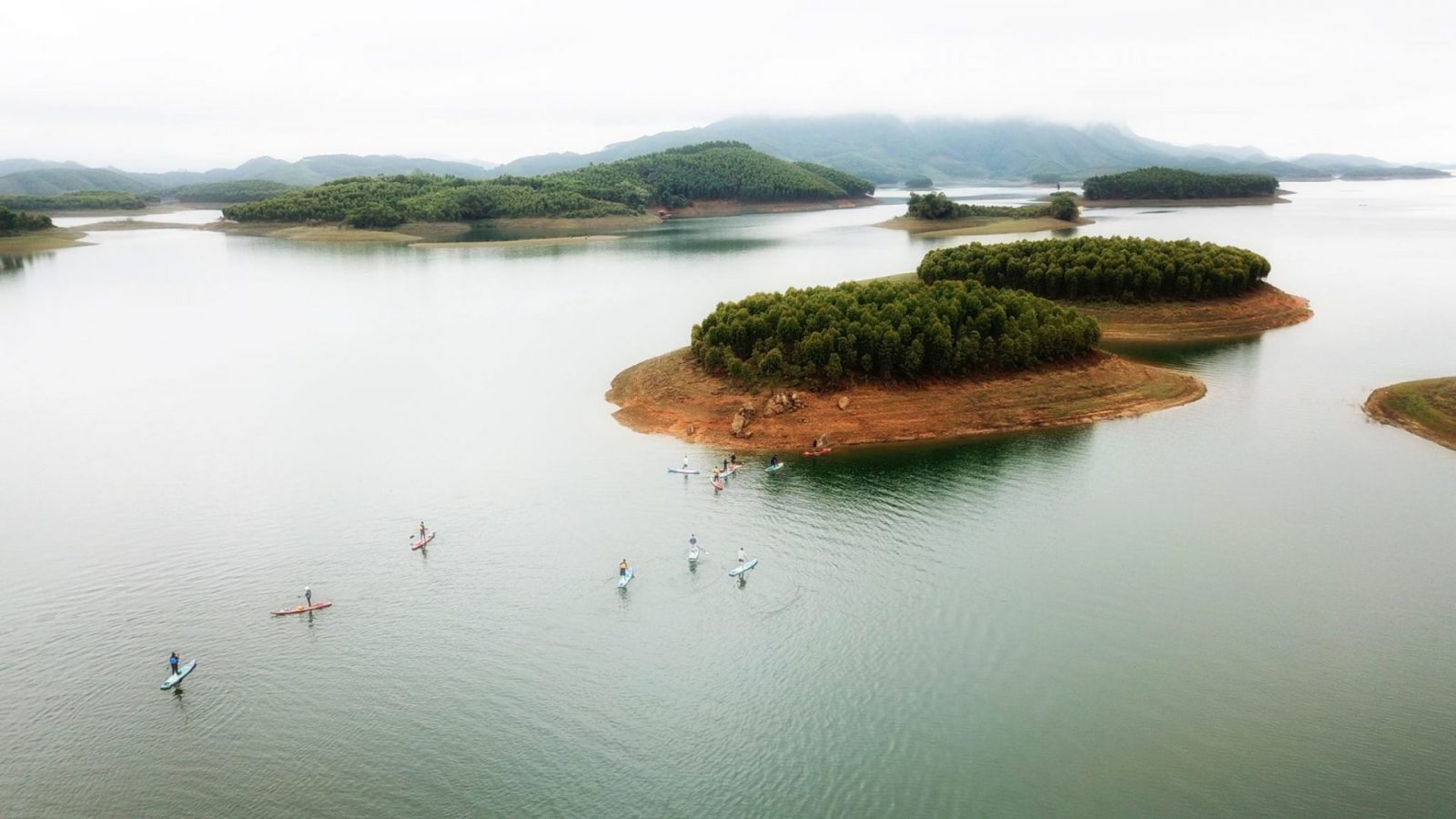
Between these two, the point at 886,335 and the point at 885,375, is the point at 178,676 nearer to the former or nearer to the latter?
the point at 885,375

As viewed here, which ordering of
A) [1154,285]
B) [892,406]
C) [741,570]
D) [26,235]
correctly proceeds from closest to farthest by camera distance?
[741,570]
[892,406]
[1154,285]
[26,235]

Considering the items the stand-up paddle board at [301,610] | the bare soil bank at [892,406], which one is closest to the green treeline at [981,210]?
the bare soil bank at [892,406]

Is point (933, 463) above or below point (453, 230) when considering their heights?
below

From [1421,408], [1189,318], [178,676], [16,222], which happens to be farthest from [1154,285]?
[16,222]

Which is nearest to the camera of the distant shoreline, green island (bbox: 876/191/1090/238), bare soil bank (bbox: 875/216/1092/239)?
bare soil bank (bbox: 875/216/1092/239)

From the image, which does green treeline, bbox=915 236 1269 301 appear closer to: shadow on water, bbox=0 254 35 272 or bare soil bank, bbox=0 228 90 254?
shadow on water, bbox=0 254 35 272

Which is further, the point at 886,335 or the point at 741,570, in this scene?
the point at 886,335

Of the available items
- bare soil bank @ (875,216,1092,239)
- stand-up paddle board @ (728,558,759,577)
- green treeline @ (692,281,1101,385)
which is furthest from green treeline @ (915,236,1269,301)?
bare soil bank @ (875,216,1092,239)
